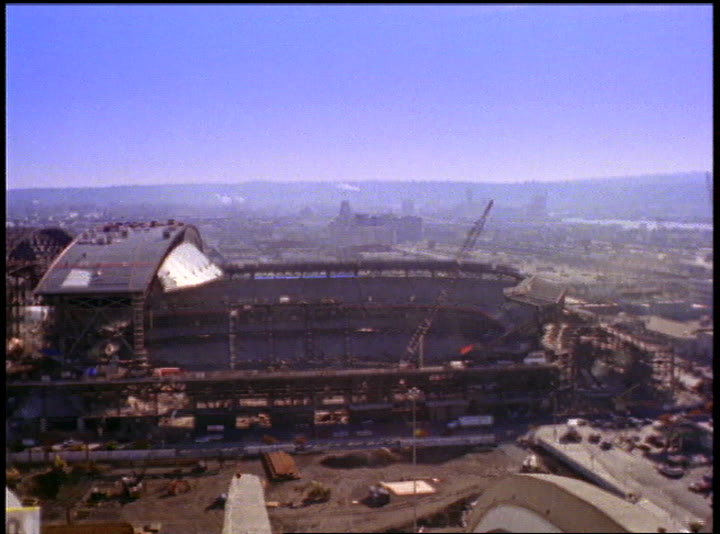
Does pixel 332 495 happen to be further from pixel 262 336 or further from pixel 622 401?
pixel 262 336

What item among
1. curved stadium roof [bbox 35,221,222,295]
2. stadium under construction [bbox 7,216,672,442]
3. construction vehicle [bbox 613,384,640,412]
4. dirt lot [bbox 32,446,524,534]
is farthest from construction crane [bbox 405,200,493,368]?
curved stadium roof [bbox 35,221,222,295]

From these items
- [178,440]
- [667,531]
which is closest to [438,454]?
[178,440]

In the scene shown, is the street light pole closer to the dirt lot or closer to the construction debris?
the dirt lot

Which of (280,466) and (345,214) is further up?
(345,214)

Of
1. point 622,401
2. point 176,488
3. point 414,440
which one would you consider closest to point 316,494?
point 176,488

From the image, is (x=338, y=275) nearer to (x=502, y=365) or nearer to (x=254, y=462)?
(x=502, y=365)

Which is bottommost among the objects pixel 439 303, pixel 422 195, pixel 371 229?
pixel 439 303

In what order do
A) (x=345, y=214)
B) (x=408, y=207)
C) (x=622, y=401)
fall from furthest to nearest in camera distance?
(x=408, y=207) → (x=345, y=214) → (x=622, y=401)
